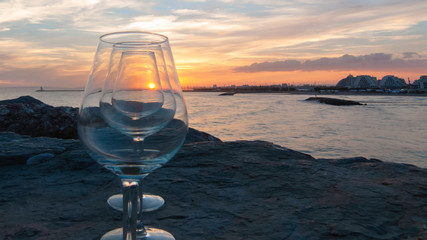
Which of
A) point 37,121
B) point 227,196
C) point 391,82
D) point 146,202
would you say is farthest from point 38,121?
point 391,82

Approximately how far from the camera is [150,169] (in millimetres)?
923

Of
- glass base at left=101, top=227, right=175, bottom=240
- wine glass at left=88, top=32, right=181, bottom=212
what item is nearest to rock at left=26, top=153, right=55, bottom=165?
glass base at left=101, top=227, right=175, bottom=240

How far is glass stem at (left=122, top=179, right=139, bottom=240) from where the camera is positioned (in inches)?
36.1

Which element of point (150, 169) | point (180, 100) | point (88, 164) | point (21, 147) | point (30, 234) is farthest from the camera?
point (21, 147)

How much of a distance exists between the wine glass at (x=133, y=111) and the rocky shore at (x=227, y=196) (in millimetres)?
303

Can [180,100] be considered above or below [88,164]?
above

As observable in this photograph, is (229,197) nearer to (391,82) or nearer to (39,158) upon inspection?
(39,158)

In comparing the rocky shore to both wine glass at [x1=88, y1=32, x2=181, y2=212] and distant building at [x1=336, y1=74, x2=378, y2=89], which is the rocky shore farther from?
distant building at [x1=336, y1=74, x2=378, y2=89]

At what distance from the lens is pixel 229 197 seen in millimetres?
1534

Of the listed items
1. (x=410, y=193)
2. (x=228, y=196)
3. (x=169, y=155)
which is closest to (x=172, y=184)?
(x=228, y=196)

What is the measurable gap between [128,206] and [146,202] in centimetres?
55

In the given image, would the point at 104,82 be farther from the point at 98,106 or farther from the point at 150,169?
the point at 150,169

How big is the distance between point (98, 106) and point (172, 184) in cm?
86

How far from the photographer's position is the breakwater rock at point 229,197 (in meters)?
1.20
